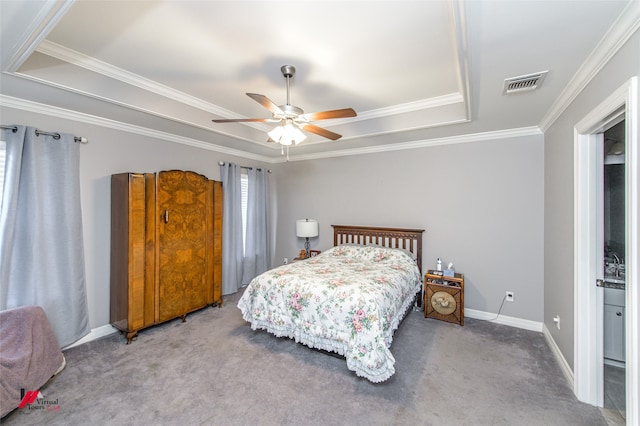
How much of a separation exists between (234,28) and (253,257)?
368 cm

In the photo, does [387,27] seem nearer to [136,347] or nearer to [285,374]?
[285,374]

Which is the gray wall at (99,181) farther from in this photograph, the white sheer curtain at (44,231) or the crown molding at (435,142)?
the crown molding at (435,142)

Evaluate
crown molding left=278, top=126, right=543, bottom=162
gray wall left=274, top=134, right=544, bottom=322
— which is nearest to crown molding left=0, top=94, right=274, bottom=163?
crown molding left=278, top=126, right=543, bottom=162

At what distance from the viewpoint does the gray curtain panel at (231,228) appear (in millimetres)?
4340

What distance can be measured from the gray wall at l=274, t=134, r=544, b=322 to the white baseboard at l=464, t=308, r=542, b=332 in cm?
6

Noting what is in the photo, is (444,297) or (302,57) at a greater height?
(302,57)

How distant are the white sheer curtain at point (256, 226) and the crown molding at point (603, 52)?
13.5 feet

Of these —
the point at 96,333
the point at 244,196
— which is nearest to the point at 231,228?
the point at 244,196

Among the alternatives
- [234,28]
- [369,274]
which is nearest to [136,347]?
[369,274]

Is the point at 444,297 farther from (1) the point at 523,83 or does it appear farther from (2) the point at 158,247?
(2) the point at 158,247

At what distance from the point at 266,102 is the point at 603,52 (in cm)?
216

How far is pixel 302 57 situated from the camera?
7.37ft

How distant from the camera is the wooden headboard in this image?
12.7 feet

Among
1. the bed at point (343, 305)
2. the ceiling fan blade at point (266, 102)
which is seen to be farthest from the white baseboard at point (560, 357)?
the ceiling fan blade at point (266, 102)
